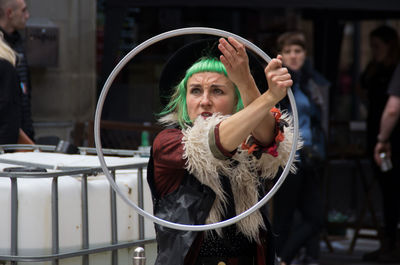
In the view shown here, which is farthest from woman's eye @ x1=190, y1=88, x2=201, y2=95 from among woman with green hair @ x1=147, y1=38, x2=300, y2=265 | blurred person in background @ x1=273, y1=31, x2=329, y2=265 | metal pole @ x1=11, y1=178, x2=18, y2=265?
blurred person in background @ x1=273, y1=31, x2=329, y2=265

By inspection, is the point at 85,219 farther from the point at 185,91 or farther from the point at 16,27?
the point at 16,27

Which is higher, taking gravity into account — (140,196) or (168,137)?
(168,137)

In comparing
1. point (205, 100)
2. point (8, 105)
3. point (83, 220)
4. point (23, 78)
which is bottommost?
point (83, 220)

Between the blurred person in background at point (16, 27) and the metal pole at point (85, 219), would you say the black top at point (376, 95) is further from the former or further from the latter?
the metal pole at point (85, 219)

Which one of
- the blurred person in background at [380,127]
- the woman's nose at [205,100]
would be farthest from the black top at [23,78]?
the blurred person in background at [380,127]

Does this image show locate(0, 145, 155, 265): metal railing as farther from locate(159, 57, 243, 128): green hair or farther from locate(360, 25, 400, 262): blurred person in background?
locate(360, 25, 400, 262): blurred person in background

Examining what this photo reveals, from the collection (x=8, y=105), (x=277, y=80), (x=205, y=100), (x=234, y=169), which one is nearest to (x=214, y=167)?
(x=234, y=169)

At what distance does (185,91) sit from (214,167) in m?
0.42

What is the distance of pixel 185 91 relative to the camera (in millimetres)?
2945

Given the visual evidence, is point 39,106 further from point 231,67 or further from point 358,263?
point 231,67

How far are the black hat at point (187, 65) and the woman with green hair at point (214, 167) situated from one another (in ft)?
0.22

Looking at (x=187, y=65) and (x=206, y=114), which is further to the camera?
(x=187, y=65)

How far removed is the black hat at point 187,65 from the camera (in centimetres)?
294

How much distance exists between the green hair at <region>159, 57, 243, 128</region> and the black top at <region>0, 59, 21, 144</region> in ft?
5.50
